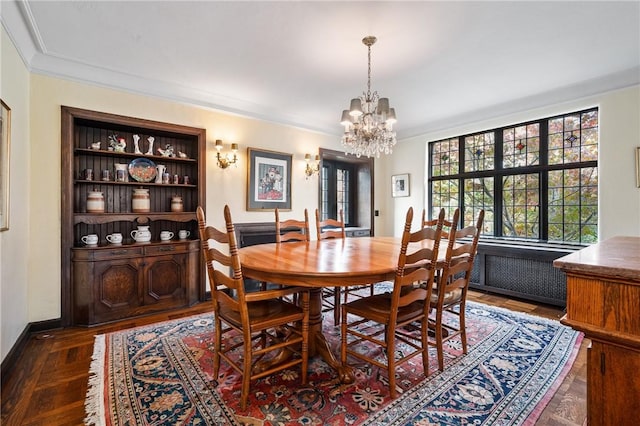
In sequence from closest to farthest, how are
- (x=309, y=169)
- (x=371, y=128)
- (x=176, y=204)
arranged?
(x=371, y=128) < (x=176, y=204) < (x=309, y=169)

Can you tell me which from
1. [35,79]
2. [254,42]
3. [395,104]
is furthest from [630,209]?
[35,79]

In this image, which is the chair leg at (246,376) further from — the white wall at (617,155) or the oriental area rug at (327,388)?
the white wall at (617,155)

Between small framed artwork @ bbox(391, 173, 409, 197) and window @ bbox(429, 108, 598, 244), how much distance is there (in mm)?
527

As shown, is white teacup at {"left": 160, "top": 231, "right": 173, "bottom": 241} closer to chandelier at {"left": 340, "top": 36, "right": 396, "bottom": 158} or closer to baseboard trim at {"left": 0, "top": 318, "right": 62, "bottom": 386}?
baseboard trim at {"left": 0, "top": 318, "right": 62, "bottom": 386}

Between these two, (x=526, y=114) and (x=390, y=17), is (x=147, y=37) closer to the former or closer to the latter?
(x=390, y=17)

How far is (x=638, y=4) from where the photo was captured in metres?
2.01

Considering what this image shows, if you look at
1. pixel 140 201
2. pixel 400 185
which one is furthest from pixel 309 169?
pixel 140 201

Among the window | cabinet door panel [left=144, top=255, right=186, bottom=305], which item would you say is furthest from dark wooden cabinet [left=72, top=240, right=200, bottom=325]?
the window

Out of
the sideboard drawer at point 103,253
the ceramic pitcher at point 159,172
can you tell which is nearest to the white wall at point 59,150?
the sideboard drawer at point 103,253

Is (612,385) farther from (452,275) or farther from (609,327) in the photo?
(452,275)

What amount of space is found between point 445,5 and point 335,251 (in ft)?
6.22

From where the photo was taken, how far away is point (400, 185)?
5.27 m

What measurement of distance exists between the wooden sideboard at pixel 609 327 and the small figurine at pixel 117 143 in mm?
3712

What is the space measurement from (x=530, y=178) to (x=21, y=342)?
5538 millimetres
